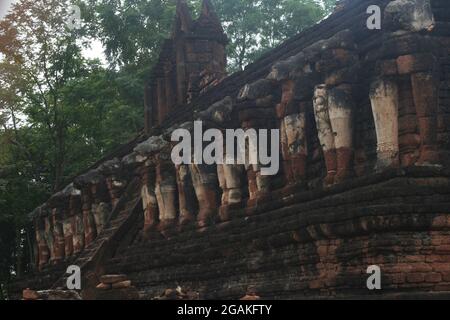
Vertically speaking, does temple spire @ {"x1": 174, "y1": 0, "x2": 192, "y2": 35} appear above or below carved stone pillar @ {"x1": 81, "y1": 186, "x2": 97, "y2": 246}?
above

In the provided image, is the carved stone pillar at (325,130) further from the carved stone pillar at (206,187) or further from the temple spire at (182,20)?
the temple spire at (182,20)

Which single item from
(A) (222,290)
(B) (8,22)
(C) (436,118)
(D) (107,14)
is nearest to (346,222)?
(C) (436,118)

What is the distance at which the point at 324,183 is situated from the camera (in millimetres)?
12742

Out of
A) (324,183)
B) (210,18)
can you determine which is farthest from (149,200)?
(210,18)

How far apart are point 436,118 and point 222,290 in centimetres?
445

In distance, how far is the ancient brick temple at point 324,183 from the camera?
10977 mm

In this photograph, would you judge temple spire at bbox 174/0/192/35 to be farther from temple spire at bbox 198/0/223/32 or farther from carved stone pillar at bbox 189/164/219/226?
carved stone pillar at bbox 189/164/219/226

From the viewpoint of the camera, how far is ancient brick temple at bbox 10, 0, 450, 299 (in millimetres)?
10977

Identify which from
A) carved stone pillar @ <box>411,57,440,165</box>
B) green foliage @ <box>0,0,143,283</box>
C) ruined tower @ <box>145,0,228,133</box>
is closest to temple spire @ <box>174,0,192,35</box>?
ruined tower @ <box>145,0,228,133</box>

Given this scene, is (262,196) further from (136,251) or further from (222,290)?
(136,251)

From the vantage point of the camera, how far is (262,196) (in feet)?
48.3

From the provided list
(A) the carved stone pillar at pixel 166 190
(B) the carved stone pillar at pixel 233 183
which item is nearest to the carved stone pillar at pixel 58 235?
(A) the carved stone pillar at pixel 166 190
